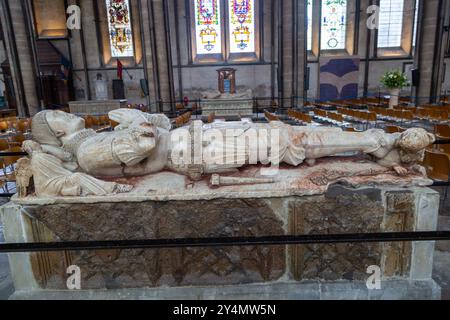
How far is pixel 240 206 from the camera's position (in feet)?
8.00

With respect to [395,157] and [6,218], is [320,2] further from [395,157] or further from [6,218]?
[6,218]

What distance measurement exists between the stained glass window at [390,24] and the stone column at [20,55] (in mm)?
19138

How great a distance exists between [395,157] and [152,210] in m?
1.99

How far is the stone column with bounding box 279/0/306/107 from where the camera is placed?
13625mm

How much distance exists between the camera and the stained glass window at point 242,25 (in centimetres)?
1945

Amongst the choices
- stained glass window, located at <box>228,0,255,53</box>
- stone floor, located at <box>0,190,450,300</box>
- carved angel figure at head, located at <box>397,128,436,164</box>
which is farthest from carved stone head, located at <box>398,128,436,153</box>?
stained glass window, located at <box>228,0,255,53</box>

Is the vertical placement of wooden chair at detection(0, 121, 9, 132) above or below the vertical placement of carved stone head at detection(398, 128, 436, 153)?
below

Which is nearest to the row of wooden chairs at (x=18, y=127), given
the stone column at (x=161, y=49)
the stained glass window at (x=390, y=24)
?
the stone column at (x=161, y=49)

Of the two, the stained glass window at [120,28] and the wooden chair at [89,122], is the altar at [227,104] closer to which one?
the wooden chair at [89,122]

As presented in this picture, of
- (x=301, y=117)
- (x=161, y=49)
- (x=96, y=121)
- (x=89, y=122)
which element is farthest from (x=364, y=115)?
(x=161, y=49)

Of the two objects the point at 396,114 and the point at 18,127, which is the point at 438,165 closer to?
the point at 396,114

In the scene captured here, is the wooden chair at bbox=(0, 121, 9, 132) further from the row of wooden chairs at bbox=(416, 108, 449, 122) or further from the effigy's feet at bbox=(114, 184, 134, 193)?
the row of wooden chairs at bbox=(416, 108, 449, 122)

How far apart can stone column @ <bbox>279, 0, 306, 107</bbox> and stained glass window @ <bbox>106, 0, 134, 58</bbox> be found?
10543 millimetres
